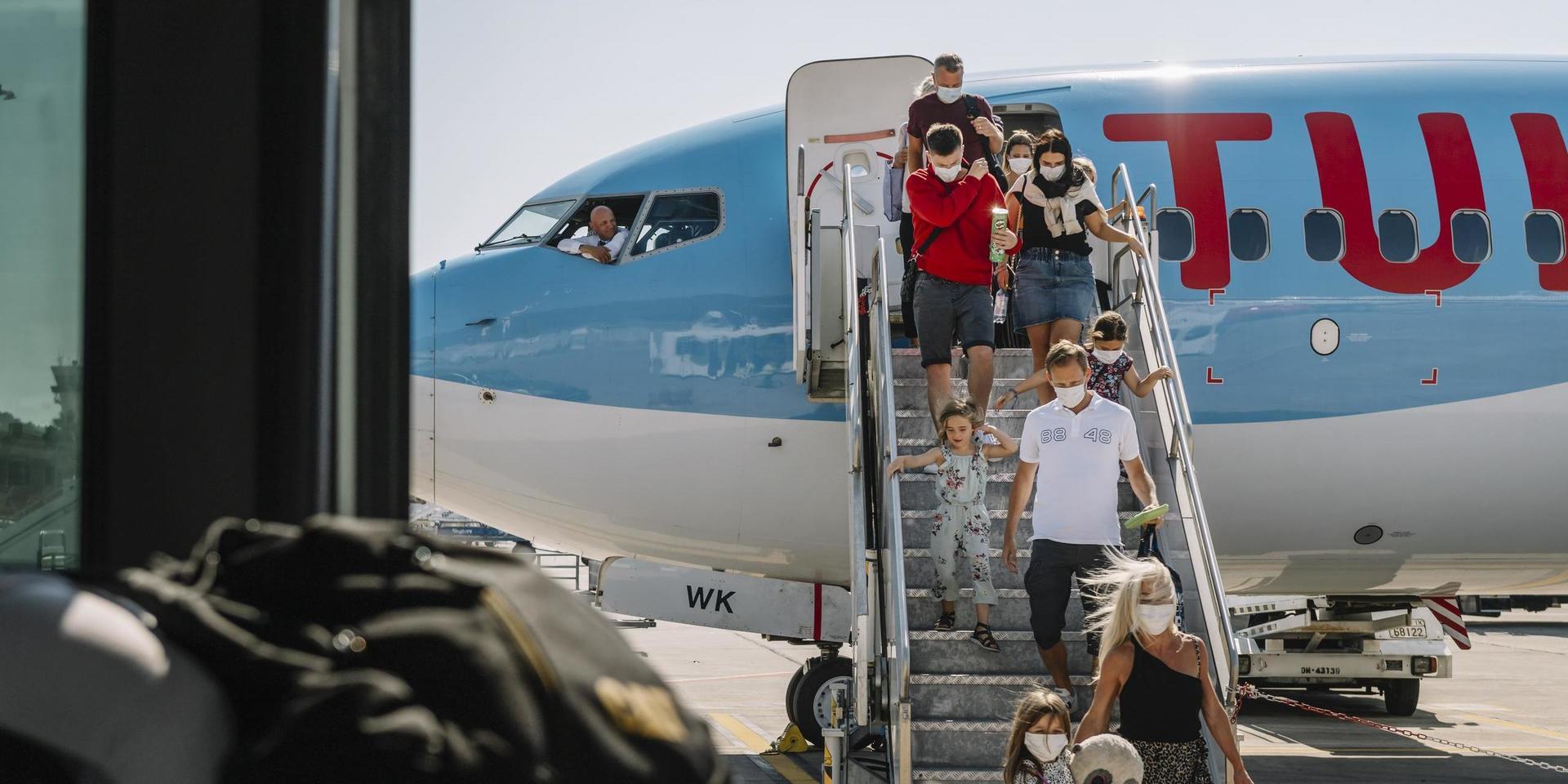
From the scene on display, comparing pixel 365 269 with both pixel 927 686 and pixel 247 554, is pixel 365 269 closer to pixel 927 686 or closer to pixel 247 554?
pixel 247 554

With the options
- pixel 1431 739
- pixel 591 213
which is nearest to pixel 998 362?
pixel 591 213

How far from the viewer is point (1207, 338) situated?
7.79m

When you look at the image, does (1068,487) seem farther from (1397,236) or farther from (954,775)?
(1397,236)

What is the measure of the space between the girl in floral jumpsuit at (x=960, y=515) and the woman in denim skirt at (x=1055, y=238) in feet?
2.91

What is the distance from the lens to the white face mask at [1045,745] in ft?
14.5

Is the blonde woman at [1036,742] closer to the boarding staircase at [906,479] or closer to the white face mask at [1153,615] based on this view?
the white face mask at [1153,615]

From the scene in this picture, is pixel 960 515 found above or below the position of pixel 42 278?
below

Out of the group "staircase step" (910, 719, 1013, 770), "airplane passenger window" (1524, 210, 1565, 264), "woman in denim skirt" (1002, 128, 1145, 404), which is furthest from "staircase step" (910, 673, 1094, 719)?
"airplane passenger window" (1524, 210, 1565, 264)

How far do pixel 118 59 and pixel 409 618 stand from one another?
1.03m

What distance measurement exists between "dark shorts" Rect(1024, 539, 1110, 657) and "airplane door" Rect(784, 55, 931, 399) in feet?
→ 7.02

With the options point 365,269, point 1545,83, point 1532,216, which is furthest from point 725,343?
point 365,269

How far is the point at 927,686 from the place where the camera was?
5789 millimetres

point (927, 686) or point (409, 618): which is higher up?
point (409, 618)

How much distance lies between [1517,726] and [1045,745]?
12.2 m
